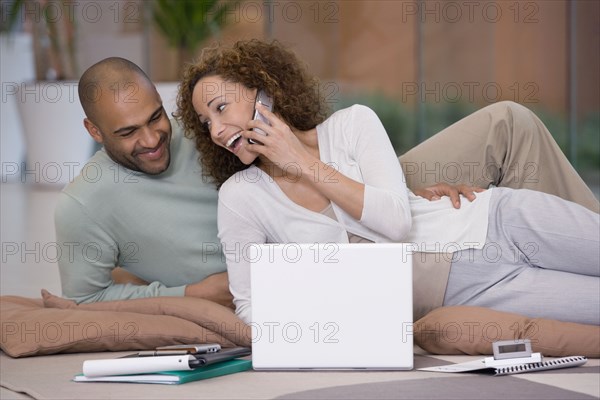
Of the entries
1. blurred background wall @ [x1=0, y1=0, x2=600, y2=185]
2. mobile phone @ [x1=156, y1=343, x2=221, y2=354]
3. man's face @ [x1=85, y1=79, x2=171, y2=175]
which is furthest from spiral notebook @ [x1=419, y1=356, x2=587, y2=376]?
blurred background wall @ [x1=0, y1=0, x2=600, y2=185]

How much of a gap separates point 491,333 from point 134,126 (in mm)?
1160

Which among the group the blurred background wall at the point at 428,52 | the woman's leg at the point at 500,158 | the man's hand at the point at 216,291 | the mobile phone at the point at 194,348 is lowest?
the mobile phone at the point at 194,348

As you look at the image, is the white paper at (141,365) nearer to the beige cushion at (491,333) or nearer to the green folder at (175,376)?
the green folder at (175,376)

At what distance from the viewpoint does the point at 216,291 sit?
2.75 m

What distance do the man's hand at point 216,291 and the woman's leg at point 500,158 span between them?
0.66 metres

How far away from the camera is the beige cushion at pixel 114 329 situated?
248cm

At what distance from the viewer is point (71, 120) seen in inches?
335

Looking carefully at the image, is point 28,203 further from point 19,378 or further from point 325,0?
point 19,378

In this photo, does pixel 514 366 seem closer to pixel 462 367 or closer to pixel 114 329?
pixel 462 367

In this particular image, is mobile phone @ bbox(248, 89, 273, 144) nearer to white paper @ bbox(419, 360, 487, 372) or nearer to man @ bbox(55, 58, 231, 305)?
man @ bbox(55, 58, 231, 305)

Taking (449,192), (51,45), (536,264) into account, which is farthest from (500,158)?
(51,45)

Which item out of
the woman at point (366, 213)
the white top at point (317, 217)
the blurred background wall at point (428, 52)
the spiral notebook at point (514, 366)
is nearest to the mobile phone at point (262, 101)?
the woman at point (366, 213)

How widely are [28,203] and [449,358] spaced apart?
18.7 ft

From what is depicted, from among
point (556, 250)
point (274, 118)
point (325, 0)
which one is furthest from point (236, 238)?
point (325, 0)
